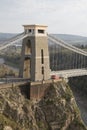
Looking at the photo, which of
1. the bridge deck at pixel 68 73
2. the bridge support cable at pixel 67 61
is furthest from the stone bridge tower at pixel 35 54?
the bridge support cable at pixel 67 61

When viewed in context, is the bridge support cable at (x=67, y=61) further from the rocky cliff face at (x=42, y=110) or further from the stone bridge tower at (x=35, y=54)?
the rocky cliff face at (x=42, y=110)

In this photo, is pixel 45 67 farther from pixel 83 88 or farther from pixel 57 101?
pixel 83 88

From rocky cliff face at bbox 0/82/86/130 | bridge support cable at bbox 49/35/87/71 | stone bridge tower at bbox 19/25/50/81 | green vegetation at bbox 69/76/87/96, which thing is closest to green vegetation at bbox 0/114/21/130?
rocky cliff face at bbox 0/82/86/130

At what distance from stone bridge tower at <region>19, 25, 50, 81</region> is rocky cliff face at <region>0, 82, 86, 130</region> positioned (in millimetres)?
2883

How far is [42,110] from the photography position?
5244 centimetres

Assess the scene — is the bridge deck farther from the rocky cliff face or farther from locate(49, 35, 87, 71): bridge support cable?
locate(49, 35, 87, 71): bridge support cable

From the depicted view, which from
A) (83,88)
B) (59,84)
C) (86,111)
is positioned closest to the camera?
(59,84)

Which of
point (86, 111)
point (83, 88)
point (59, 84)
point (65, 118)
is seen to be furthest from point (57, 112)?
point (83, 88)

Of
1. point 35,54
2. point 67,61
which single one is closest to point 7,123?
point 35,54

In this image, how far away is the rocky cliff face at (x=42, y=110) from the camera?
48.7 metres

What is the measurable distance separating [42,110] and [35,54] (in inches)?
339

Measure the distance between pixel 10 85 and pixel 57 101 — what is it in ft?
24.4

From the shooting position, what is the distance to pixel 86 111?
74.1m

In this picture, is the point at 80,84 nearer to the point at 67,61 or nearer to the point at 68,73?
the point at 67,61
